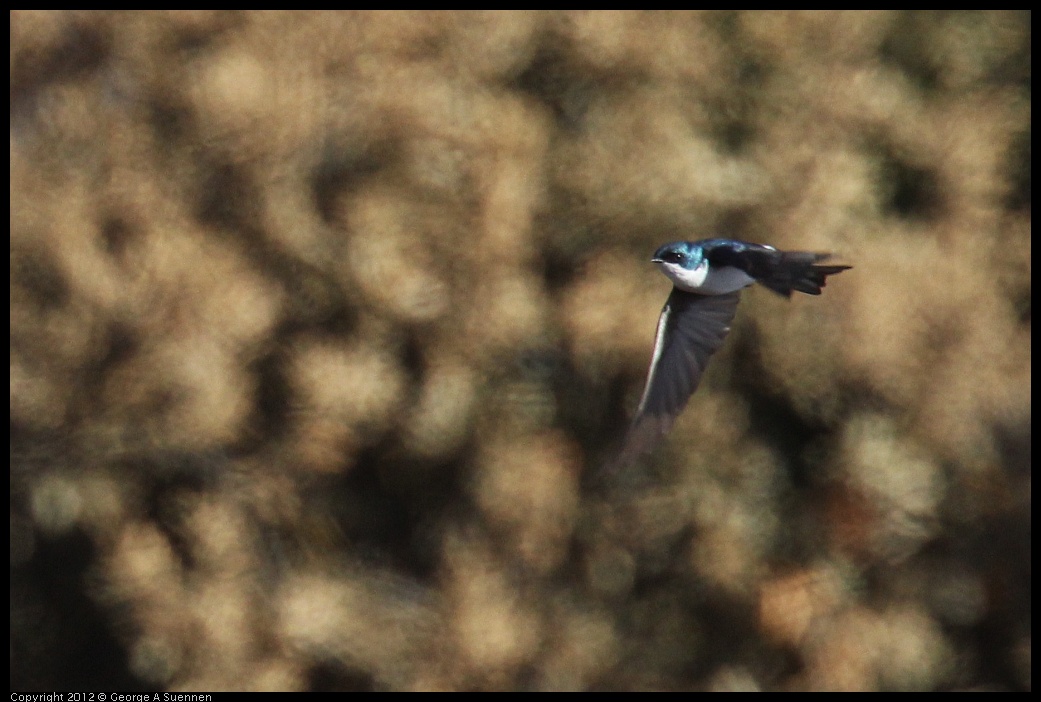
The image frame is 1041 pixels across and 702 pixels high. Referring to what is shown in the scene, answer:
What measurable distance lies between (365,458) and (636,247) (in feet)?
3.47

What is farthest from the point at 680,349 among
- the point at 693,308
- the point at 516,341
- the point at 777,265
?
the point at 516,341

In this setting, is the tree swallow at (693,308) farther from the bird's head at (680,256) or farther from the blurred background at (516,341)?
the blurred background at (516,341)

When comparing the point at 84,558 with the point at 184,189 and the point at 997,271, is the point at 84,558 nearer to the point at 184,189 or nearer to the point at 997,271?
the point at 184,189

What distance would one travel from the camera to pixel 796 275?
1.58 meters

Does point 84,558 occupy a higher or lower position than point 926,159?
lower

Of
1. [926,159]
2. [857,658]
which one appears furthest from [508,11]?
[857,658]

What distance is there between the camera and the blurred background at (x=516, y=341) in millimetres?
3607

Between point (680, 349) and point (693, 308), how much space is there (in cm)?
7

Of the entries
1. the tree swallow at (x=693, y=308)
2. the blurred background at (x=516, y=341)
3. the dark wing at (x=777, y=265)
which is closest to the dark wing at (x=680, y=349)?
the tree swallow at (x=693, y=308)

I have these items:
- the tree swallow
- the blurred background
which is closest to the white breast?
the tree swallow

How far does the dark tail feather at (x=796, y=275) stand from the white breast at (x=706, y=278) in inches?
3.6

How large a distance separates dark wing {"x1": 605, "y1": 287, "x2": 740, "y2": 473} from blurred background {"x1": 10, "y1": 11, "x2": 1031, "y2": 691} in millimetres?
1671

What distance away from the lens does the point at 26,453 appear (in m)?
3.82

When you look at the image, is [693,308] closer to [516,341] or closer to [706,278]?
[706,278]
